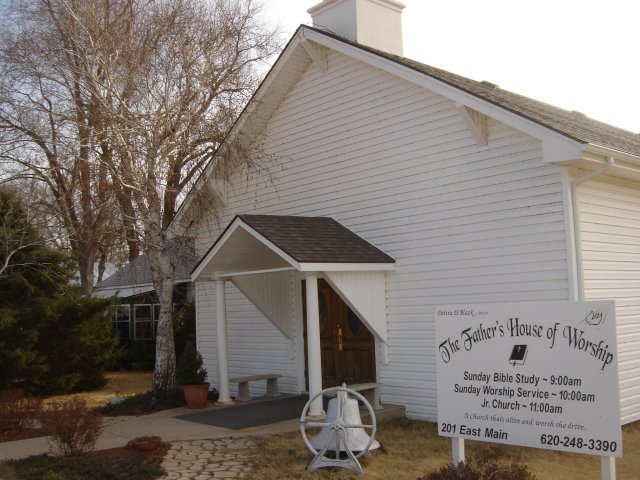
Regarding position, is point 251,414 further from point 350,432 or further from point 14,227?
point 14,227

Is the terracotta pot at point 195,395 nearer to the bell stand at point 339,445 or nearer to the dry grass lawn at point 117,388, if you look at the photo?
the dry grass lawn at point 117,388

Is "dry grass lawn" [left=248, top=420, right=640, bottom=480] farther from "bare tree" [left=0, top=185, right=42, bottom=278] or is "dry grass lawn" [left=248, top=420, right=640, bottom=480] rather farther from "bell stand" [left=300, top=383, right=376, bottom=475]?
"bare tree" [left=0, top=185, right=42, bottom=278]

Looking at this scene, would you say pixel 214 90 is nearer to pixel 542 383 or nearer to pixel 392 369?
pixel 392 369

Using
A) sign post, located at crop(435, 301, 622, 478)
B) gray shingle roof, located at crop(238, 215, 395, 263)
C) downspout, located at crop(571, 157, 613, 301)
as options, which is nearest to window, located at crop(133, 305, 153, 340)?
gray shingle roof, located at crop(238, 215, 395, 263)

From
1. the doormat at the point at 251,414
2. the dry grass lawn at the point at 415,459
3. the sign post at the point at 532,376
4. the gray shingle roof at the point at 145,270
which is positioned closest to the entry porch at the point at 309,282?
the doormat at the point at 251,414

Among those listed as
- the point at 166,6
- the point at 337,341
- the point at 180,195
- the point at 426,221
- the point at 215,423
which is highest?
the point at 166,6

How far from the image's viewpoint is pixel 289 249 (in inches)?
409

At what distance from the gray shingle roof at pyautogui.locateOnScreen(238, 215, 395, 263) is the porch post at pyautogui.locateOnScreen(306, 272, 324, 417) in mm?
387

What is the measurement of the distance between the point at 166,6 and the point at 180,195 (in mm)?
3809

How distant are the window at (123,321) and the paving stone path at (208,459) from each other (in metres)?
16.6

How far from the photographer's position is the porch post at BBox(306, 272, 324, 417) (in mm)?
10242

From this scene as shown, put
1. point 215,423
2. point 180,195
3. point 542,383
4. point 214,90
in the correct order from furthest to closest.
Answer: point 180,195
point 214,90
point 215,423
point 542,383

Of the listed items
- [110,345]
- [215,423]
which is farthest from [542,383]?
[110,345]

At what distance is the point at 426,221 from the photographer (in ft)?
36.1
